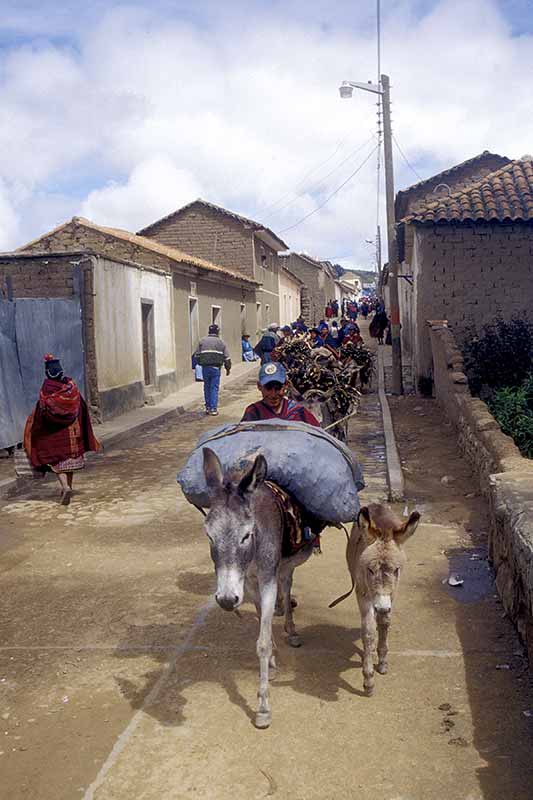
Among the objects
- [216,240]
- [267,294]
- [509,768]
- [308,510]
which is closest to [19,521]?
[308,510]

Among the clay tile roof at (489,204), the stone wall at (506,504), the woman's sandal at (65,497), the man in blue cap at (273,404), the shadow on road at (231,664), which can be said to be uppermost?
the clay tile roof at (489,204)

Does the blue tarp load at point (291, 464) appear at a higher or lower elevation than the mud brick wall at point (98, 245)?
lower

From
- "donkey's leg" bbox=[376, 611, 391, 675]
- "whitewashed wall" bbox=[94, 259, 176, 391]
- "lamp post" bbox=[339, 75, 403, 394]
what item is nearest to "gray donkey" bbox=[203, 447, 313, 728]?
"donkey's leg" bbox=[376, 611, 391, 675]

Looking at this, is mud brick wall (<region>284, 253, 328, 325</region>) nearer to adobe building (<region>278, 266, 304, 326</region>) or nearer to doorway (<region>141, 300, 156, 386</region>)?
adobe building (<region>278, 266, 304, 326</region>)

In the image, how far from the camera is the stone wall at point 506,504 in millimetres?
4449

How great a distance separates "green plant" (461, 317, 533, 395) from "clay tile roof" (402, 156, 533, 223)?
6.39ft

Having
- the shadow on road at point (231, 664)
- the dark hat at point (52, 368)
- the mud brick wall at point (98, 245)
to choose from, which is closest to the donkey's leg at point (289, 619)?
the shadow on road at point (231, 664)

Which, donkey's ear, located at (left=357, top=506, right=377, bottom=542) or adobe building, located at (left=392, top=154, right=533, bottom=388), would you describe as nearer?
donkey's ear, located at (left=357, top=506, right=377, bottom=542)

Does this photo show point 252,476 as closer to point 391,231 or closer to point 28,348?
point 28,348

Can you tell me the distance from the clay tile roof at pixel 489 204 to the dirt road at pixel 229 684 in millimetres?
8298

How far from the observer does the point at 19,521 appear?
319 inches

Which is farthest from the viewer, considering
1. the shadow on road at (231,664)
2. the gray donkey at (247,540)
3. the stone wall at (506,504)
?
the stone wall at (506,504)

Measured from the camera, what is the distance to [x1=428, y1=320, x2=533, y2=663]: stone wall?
4449mm

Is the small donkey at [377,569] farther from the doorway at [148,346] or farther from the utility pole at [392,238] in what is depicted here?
the doorway at [148,346]
